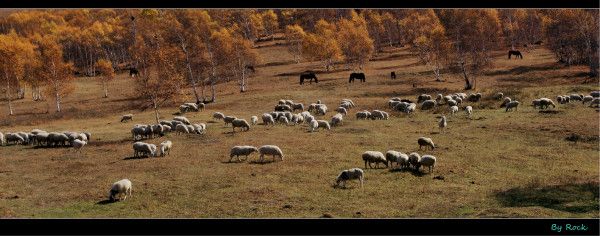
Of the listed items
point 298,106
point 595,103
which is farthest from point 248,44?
point 595,103

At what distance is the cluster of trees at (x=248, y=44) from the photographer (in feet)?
208

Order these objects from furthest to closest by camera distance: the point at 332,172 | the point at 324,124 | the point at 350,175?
the point at 324,124 < the point at 332,172 < the point at 350,175

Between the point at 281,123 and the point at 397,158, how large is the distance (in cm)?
1733

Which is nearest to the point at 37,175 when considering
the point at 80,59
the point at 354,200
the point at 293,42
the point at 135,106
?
the point at 354,200

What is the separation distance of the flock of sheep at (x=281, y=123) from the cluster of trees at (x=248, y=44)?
6.77 m

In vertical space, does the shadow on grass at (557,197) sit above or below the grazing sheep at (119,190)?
below

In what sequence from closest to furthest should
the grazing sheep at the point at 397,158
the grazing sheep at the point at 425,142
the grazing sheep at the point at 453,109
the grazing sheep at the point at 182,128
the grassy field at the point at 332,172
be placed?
1. the grassy field at the point at 332,172
2. the grazing sheep at the point at 397,158
3. the grazing sheep at the point at 425,142
4. the grazing sheep at the point at 182,128
5. the grazing sheep at the point at 453,109

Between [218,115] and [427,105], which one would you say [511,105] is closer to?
[427,105]

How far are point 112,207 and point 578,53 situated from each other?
70255mm

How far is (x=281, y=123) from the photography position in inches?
1606

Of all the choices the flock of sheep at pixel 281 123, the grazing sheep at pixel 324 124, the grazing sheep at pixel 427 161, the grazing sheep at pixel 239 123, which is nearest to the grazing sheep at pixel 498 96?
the flock of sheep at pixel 281 123

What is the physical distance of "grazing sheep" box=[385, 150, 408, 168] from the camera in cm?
2442

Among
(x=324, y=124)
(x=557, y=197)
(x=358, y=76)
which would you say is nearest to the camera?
(x=557, y=197)

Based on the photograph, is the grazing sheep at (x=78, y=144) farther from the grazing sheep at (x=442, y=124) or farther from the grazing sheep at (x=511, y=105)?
the grazing sheep at (x=511, y=105)
